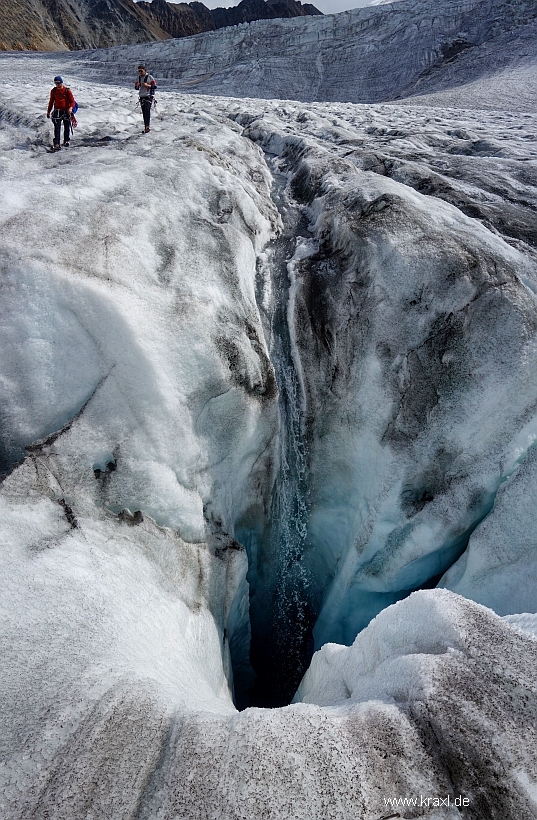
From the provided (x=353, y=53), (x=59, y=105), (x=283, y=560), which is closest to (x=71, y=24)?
(x=353, y=53)

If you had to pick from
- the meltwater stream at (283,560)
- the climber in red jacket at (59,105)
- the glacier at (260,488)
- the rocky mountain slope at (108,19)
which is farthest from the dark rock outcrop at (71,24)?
the meltwater stream at (283,560)

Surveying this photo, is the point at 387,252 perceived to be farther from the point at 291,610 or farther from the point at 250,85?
the point at 250,85

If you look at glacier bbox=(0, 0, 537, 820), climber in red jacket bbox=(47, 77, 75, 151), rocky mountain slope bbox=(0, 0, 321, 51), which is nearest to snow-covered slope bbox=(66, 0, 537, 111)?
climber in red jacket bbox=(47, 77, 75, 151)

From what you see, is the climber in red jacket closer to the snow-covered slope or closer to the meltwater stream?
the meltwater stream

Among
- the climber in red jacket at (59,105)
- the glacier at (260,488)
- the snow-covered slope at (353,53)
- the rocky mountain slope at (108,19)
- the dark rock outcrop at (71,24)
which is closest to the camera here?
the glacier at (260,488)

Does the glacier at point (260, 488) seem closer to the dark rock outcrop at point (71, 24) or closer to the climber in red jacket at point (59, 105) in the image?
the climber in red jacket at point (59, 105)

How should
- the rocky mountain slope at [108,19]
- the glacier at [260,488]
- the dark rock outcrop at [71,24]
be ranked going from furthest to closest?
the rocky mountain slope at [108,19] → the dark rock outcrop at [71,24] → the glacier at [260,488]

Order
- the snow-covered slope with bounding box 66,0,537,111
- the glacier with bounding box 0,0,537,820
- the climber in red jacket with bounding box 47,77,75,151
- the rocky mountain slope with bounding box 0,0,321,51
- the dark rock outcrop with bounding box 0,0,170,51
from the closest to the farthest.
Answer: the glacier with bounding box 0,0,537,820 < the climber in red jacket with bounding box 47,77,75,151 < the snow-covered slope with bounding box 66,0,537,111 < the dark rock outcrop with bounding box 0,0,170,51 < the rocky mountain slope with bounding box 0,0,321,51
